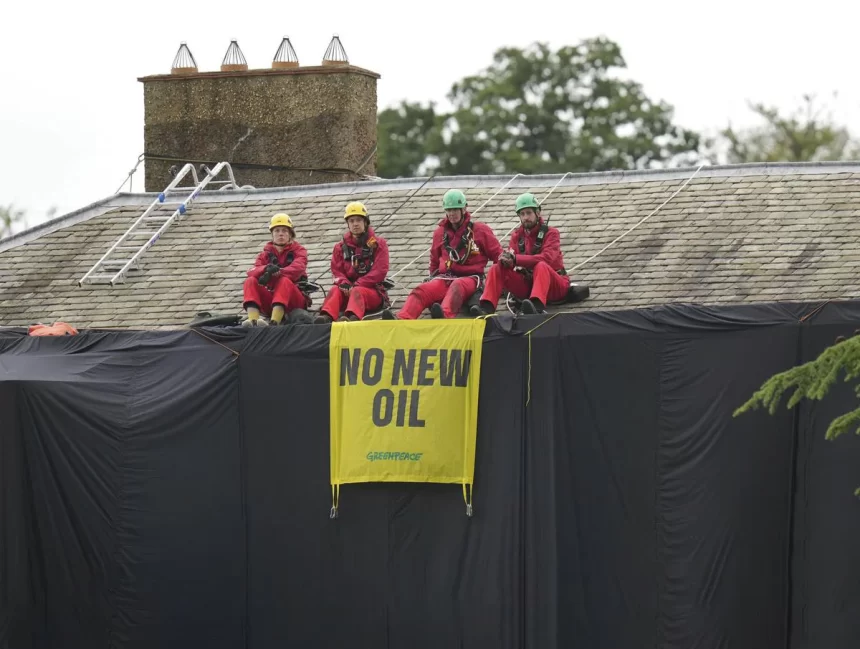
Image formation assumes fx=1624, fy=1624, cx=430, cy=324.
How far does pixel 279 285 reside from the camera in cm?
1418

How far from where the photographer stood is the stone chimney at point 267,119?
66.3 ft

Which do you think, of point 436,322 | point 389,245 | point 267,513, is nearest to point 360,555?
point 267,513

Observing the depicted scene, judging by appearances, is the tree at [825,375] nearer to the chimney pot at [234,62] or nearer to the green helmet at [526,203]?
the green helmet at [526,203]

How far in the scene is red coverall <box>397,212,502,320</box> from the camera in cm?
1353

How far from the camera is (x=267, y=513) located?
12609 millimetres

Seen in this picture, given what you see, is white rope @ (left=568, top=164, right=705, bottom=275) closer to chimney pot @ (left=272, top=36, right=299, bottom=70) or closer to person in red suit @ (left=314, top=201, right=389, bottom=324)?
person in red suit @ (left=314, top=201, right=389, bottom=324)

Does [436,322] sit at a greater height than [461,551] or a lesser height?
greater

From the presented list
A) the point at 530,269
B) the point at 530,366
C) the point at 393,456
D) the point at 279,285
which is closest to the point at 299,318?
the point at 279,285

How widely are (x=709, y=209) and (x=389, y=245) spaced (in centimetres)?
318

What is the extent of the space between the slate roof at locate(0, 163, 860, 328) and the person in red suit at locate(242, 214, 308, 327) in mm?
1163

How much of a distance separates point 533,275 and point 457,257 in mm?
729

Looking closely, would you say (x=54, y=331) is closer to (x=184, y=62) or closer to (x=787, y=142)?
(x=184, y=62)

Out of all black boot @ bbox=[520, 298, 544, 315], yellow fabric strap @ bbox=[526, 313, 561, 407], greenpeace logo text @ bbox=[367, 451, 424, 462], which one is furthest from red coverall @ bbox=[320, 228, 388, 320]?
yellow fabric strap @ bbox=[526, 313, 561, 407]

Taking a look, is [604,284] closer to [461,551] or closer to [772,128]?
[461,551]
